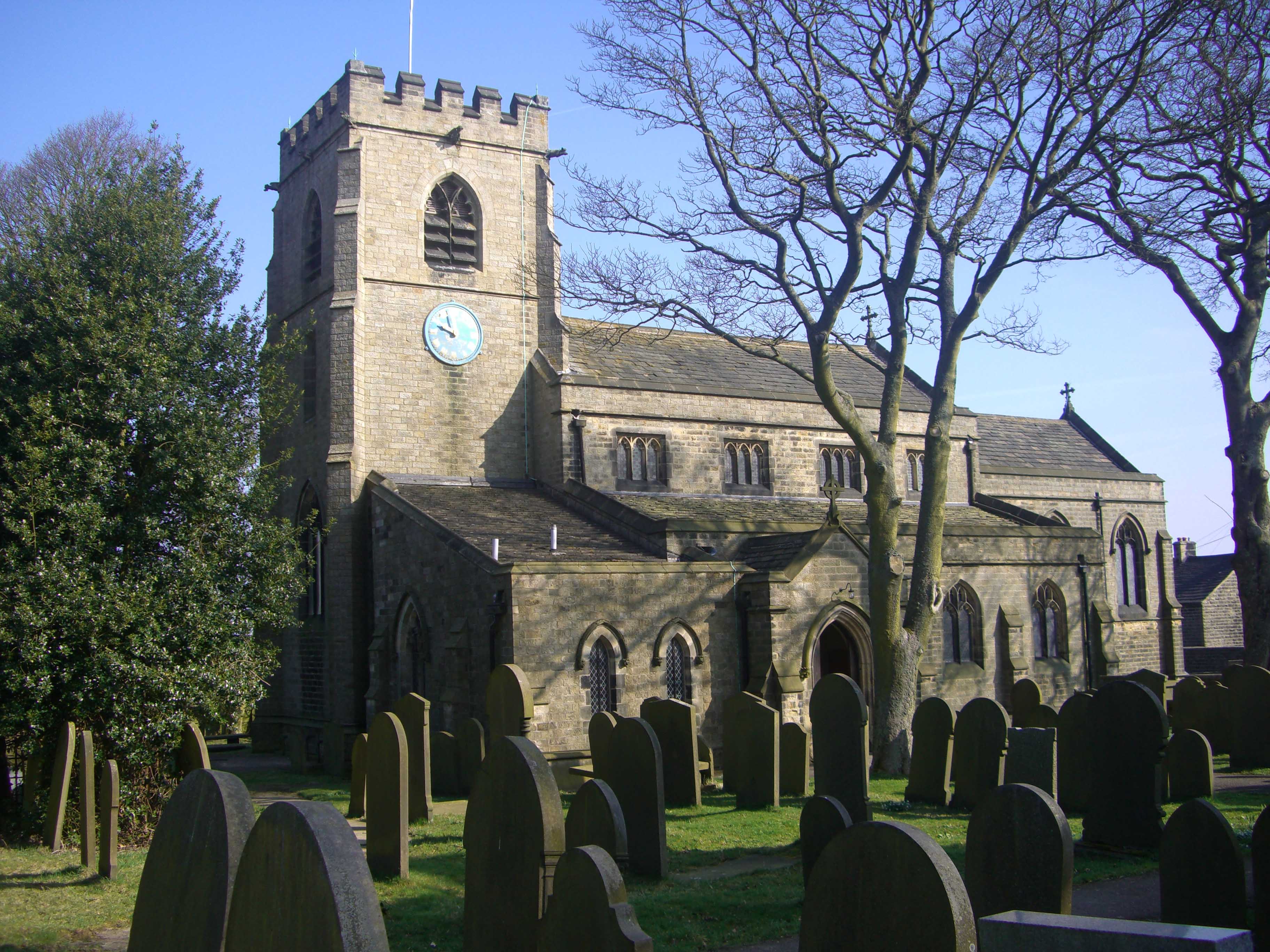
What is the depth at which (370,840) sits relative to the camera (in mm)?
9758

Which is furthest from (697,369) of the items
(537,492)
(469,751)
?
(469,751)

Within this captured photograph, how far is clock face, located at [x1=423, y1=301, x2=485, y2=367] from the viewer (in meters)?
23.9

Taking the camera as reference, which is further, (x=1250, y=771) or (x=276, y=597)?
(x=1250, y=771)

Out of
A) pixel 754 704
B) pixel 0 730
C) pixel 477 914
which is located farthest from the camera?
pixel 754 704

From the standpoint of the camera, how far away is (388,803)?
9508 mm

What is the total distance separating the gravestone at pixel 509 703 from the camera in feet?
41.2

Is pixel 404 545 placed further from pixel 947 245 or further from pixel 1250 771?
pixel 1250 771

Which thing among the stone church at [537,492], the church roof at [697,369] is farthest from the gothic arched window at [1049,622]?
the church roof at [697,369]

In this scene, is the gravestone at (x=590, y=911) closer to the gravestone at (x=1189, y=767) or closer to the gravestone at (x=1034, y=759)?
the gravestone at (x=1034, y=759)

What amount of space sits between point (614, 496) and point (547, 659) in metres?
6.08

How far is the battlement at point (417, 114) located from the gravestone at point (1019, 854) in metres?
22.2

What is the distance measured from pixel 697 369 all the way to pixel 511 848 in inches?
816

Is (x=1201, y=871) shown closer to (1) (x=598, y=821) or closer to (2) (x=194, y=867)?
(1) (x=598, y=821)

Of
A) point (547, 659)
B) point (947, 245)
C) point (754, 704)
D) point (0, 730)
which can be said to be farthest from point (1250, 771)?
point (0, 730)
